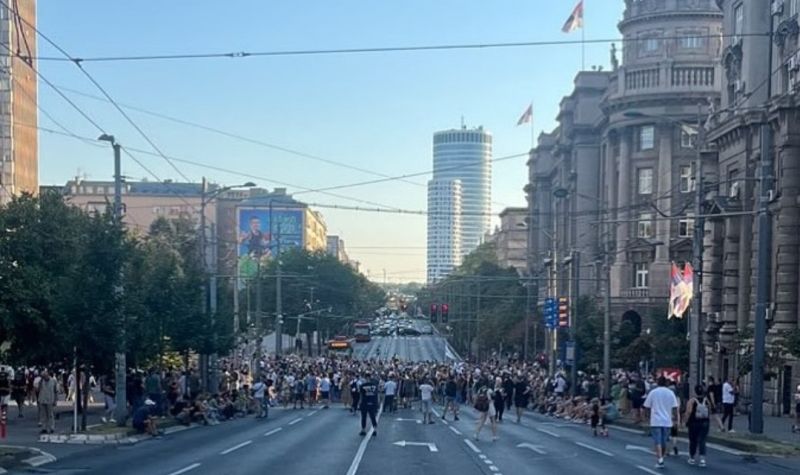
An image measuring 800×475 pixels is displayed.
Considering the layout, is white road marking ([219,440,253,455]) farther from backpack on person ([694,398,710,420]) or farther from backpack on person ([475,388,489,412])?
backpack on person ([694,398,710,420])

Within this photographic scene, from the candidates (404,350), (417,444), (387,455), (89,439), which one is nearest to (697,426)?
(387,455)

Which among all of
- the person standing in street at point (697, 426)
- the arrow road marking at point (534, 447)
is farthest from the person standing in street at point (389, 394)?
the person standing in street at point (697, 426)

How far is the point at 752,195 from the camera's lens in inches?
1900

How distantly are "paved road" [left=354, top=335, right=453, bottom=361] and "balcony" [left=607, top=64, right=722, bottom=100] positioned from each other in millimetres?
36623

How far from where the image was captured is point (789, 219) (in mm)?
44156

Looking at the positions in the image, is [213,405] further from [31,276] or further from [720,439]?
[720,439]

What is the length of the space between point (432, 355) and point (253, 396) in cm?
7631

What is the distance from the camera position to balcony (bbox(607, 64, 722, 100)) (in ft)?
252

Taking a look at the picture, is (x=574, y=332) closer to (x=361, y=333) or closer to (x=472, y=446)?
(x=472, y=446)

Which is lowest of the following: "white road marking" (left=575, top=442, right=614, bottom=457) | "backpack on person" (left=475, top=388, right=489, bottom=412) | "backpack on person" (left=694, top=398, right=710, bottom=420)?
"white road marking" (left=575, top=442, right=614, bottom=457)

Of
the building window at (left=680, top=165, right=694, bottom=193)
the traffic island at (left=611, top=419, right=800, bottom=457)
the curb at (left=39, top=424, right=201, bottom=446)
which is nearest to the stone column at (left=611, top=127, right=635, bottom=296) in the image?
the building window at (left=680, top=165, right=694, bottom=193)

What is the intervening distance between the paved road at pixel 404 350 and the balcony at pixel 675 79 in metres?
36.6

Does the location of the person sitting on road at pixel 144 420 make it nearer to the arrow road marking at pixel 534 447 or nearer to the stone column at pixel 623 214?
the arrow road marking at pixel 534 447

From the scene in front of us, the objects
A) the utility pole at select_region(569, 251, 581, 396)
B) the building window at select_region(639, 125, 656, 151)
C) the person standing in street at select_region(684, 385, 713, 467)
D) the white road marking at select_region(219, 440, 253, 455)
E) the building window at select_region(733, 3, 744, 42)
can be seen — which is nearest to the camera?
the person standing in street at select_region(684, 385, 713, 467)
